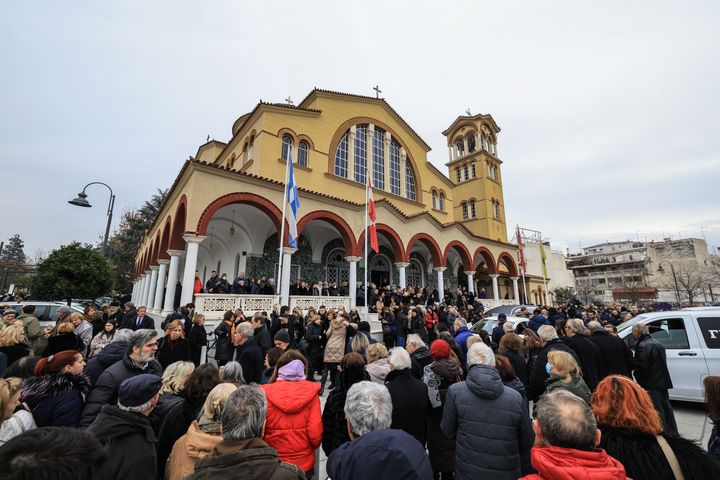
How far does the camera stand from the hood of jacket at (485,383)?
238 centimetres

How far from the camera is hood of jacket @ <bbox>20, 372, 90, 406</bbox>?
2387mm

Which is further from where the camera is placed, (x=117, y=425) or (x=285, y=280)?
(x=285, y=280)

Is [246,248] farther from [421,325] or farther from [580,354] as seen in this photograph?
[580,354]

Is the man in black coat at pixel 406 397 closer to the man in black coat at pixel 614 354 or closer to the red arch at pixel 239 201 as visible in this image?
the man in black coat at pixel 614 354

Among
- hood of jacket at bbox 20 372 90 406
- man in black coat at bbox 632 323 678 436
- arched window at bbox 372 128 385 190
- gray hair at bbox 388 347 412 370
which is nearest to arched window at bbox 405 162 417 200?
arched window at bbox 372 128 385 190

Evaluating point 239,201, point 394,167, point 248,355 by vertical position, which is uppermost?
point 394,167

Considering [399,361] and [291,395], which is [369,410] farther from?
[399,361]

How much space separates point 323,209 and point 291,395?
11730mm

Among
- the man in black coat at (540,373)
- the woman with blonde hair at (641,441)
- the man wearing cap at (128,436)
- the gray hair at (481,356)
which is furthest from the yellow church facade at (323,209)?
the woman with blonde hair at (641,441)

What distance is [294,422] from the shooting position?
2.44m

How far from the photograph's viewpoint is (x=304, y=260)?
1622 centimetres

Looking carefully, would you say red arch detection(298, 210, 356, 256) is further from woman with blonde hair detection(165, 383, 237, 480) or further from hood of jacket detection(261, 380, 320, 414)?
woman with blonde hair detection(165, 383, 237, 480)


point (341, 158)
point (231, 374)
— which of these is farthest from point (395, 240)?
point (231, 374)

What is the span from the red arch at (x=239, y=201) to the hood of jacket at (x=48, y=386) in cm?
868
